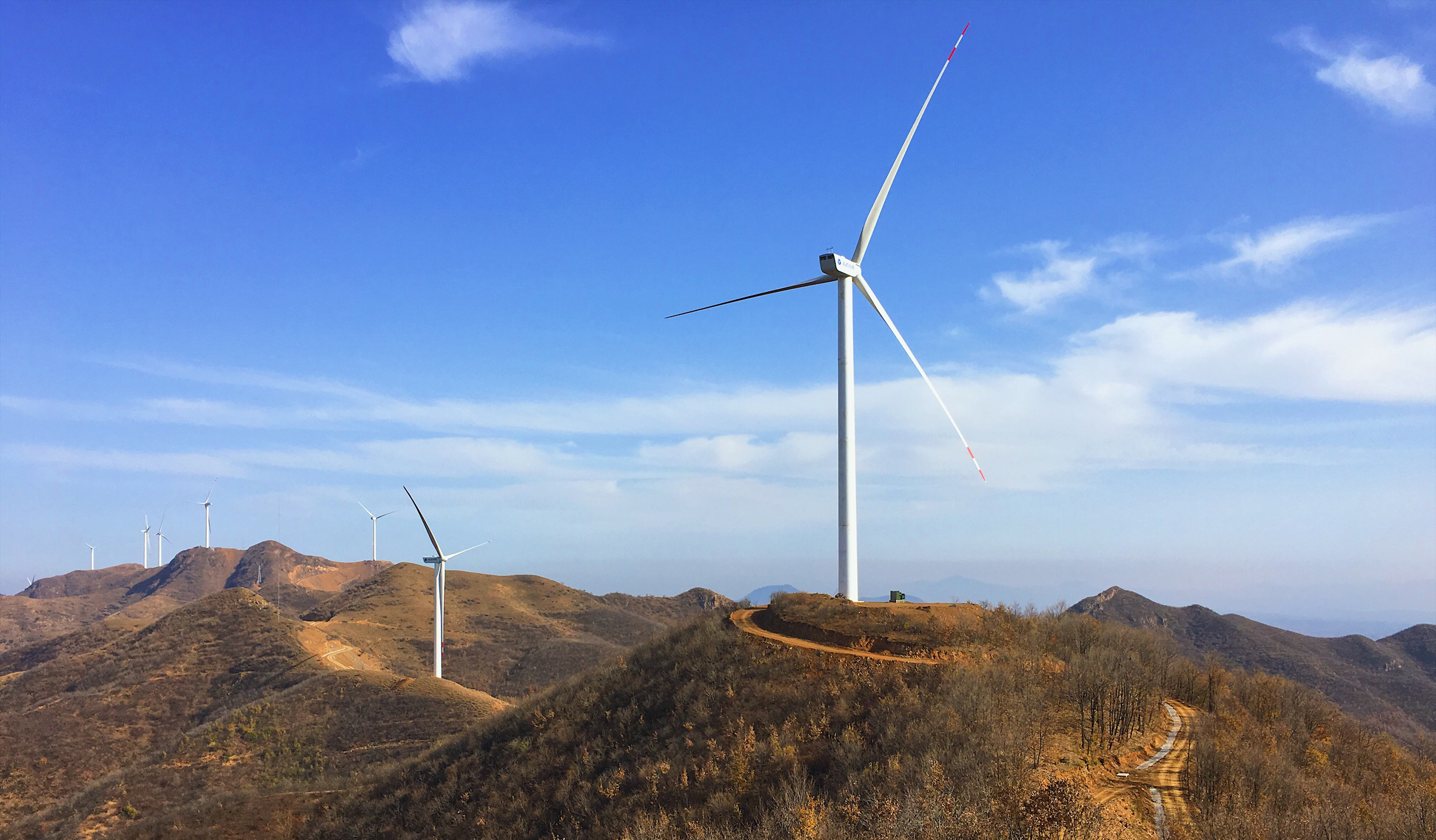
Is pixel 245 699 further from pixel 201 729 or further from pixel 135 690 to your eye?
pixel 135 690

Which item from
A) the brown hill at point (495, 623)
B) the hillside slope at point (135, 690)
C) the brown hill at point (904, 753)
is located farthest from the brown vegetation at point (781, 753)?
the brown hill at point (495, 623)

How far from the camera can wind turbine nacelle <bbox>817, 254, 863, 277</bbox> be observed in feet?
123

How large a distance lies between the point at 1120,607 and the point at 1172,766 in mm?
120871

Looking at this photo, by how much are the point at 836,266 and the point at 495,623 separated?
116388mm

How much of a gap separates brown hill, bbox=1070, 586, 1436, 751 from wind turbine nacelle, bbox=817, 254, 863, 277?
60.5 m

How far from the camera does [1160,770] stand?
78.4 ft

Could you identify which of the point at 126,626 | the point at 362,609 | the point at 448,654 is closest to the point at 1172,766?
the point at 448,654

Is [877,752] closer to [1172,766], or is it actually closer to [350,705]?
[1172,766]

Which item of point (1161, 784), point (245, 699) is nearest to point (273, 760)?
point (245, 699)

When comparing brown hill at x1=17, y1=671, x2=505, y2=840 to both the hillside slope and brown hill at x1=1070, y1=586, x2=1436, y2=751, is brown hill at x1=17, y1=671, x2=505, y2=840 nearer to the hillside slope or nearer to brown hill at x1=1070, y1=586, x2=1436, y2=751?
the hillside slope

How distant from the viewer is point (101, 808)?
183ft

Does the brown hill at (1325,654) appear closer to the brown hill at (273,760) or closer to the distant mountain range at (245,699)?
the brown hill at (273,760)

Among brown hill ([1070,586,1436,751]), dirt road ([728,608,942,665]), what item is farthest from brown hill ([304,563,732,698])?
brown hill ([1070,586,1436,751])

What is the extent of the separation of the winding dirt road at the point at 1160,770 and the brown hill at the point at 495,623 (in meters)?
71.1
